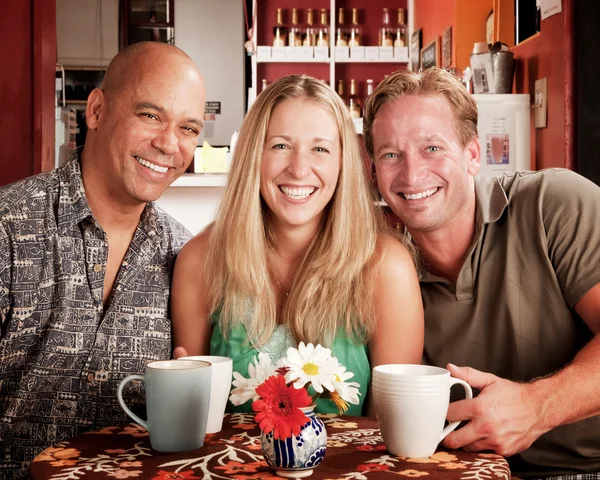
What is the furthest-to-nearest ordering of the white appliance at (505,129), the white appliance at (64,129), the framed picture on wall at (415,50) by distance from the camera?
the framed picture on wall at (415,50)
the white appliance at (64,129)
the white appliance at (505,129)

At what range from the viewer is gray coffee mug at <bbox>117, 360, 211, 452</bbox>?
109 cm

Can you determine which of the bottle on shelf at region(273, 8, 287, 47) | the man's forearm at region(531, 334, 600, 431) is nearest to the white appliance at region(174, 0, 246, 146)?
the bottle on shelf at region(273, 8, 287, 47)

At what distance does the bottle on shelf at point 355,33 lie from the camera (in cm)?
767

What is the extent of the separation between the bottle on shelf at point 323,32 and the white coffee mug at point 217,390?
6.68 meters

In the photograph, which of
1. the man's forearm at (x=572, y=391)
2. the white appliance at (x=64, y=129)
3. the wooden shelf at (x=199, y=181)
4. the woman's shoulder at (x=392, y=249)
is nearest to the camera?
the man's forearm at (x=572, y=391)

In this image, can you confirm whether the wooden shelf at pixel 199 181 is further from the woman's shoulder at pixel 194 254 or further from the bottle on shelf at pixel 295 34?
the bottle on shelf at pixel 295 34

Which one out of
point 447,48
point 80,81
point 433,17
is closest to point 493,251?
point 447,48

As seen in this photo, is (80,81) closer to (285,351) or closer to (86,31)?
(86,31)

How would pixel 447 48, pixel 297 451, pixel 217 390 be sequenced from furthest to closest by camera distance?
pixel 447 48 → pixel 217 390 → pixel 297 451

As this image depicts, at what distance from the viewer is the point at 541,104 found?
3807 millimetres

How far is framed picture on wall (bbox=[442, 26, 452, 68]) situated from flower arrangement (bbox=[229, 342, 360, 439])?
4.92 meters

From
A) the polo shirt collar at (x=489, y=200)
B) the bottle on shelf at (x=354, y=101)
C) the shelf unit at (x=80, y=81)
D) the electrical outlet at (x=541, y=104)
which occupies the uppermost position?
the shelf unit at (x=80, y=81)

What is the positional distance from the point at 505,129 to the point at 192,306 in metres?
2.74

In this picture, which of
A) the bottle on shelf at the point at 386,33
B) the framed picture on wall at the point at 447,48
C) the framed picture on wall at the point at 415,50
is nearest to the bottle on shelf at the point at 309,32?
Answer: the bottle on shelf at the point at 386,33
